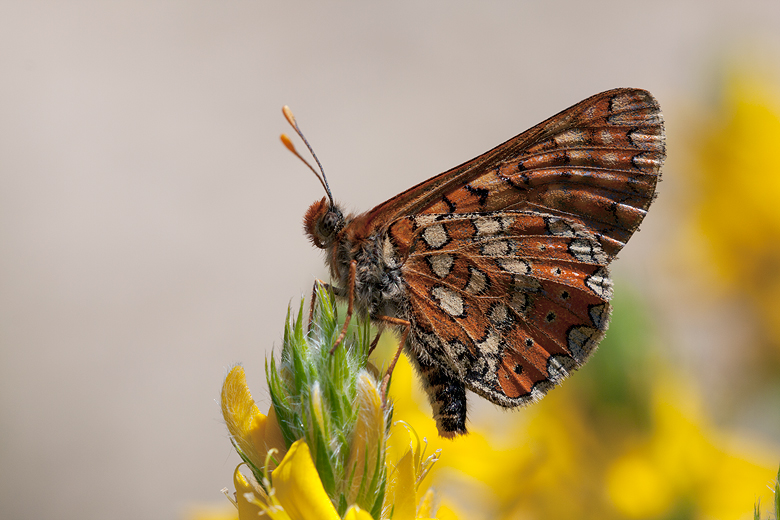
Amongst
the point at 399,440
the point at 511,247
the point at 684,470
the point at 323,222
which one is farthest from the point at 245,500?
the point at 684,470

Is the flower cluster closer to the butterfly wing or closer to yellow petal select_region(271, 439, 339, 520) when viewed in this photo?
yellow petal select_region(271, 439, 339, 520)

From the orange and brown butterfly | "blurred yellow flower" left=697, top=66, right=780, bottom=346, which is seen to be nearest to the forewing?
the orange and brown butterfly

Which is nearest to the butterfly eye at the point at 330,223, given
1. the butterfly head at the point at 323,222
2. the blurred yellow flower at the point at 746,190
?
the butterfly head at the point at 323,222

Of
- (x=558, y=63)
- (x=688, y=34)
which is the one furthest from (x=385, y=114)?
(x=688, y=34)

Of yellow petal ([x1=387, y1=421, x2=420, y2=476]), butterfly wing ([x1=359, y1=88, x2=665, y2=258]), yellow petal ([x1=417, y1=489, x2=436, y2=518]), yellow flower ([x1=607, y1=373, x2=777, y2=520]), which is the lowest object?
yellow flower ([x1=607, y1=373, x2=777, y2=520])

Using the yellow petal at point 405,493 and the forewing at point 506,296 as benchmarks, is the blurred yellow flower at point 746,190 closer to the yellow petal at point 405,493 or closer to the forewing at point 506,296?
the forewing at point 506,296
